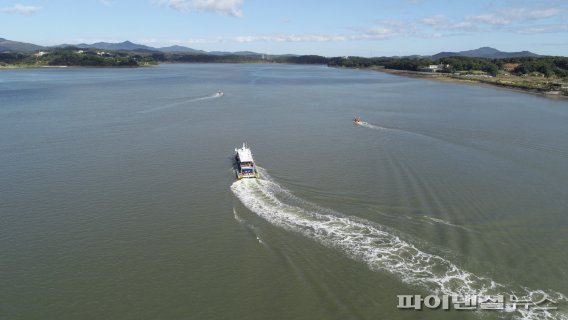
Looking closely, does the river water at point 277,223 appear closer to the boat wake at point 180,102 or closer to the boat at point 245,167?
the boat at point 245,167

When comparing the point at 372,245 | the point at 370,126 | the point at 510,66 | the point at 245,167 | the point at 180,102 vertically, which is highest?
the point at 510,66

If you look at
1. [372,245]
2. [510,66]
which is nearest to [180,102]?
[372,245]

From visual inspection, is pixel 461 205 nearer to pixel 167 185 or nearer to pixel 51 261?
pixel 167 185

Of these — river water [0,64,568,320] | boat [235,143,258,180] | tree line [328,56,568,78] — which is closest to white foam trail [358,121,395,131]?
river water [0,64,568,320]

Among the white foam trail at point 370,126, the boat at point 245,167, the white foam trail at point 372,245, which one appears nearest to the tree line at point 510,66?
the white foam trail at point 370,126

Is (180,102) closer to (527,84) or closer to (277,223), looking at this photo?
(277,223)

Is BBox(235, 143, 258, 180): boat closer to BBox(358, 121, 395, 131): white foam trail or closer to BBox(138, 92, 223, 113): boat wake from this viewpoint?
BBox(358, 121, 395, 131): white foam trail

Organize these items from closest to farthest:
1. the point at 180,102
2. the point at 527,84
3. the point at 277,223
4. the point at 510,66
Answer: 1. the point at 277,223
2. the point at 180,102
3. the point at 527,84
4. the point at 510,66
